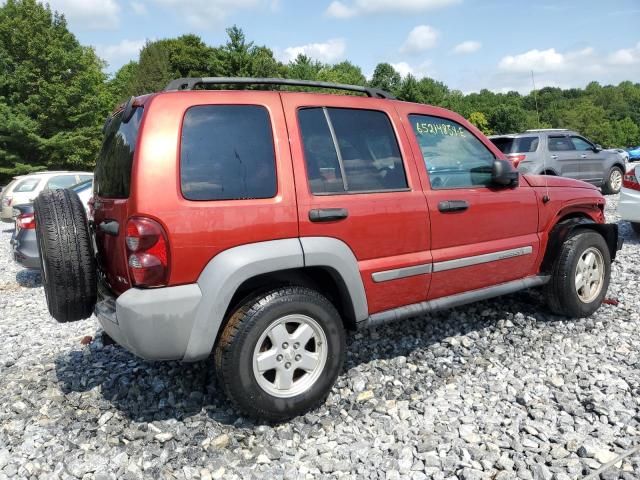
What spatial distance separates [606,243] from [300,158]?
3.11 meters

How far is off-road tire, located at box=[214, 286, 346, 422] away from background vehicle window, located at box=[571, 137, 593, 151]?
11.8 m

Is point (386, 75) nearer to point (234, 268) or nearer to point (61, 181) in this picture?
point (61, 181)

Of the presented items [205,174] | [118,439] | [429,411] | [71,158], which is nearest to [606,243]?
[429,411]

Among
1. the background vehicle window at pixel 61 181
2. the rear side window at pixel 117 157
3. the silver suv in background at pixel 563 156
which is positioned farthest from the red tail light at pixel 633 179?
the background vehicle window at pixel 61 181

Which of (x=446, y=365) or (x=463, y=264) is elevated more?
(x=463, y=264)

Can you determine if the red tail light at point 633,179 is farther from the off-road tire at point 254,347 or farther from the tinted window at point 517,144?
the off-road tire at point 254,347

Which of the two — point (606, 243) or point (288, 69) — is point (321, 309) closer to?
point (606, 243)

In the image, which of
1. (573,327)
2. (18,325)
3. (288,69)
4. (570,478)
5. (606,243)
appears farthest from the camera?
(288,69)

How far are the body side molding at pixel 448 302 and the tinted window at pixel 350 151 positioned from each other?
2.65 feet

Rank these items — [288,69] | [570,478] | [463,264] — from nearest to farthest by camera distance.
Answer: [570,478] → [463,264] → [288,69]

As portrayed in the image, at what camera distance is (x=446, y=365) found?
376cm

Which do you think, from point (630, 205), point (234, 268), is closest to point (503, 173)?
point (234, 268)

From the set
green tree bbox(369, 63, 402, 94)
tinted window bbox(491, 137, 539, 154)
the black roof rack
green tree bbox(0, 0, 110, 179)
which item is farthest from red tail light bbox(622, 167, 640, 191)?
green tree bbox(369, 63, 402, 94)

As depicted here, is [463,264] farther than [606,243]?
No
